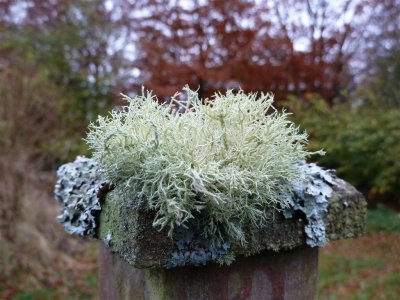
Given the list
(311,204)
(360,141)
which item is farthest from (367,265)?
(311,204)

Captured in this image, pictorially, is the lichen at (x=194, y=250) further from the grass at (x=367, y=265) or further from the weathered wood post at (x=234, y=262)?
the grass at (x=367, y=265)

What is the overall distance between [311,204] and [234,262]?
26cm

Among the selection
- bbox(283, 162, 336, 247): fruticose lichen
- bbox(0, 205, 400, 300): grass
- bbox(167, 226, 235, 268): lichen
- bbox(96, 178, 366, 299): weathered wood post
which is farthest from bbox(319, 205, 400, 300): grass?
bbox(167, 226, 235, 268): lichen

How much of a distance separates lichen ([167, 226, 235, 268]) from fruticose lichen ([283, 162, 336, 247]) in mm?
220

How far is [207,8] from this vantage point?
27.2 feet

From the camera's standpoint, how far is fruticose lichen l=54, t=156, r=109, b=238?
1.31 metres

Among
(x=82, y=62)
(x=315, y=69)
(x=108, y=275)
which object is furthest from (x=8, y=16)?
(x=108, y=275)

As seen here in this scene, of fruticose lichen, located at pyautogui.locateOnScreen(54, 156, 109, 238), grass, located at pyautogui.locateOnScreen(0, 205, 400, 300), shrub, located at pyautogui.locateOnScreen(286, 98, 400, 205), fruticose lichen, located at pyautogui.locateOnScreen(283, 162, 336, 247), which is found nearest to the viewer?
fruticose lichen, located at pyautogui.locateOnScreen(283, 162, 336, 247)

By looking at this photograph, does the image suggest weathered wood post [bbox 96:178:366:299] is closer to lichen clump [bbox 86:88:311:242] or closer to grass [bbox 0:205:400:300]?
lichen clump [bbox 86:88:311:242]

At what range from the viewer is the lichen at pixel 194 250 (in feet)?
3.27

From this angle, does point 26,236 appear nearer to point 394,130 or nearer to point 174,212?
point 174,212

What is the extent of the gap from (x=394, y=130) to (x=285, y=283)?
23.1 feet

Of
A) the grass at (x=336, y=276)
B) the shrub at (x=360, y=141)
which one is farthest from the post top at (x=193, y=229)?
the shrub at (x=360, y=141)

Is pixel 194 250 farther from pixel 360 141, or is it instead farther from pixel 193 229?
pixel 360 141
